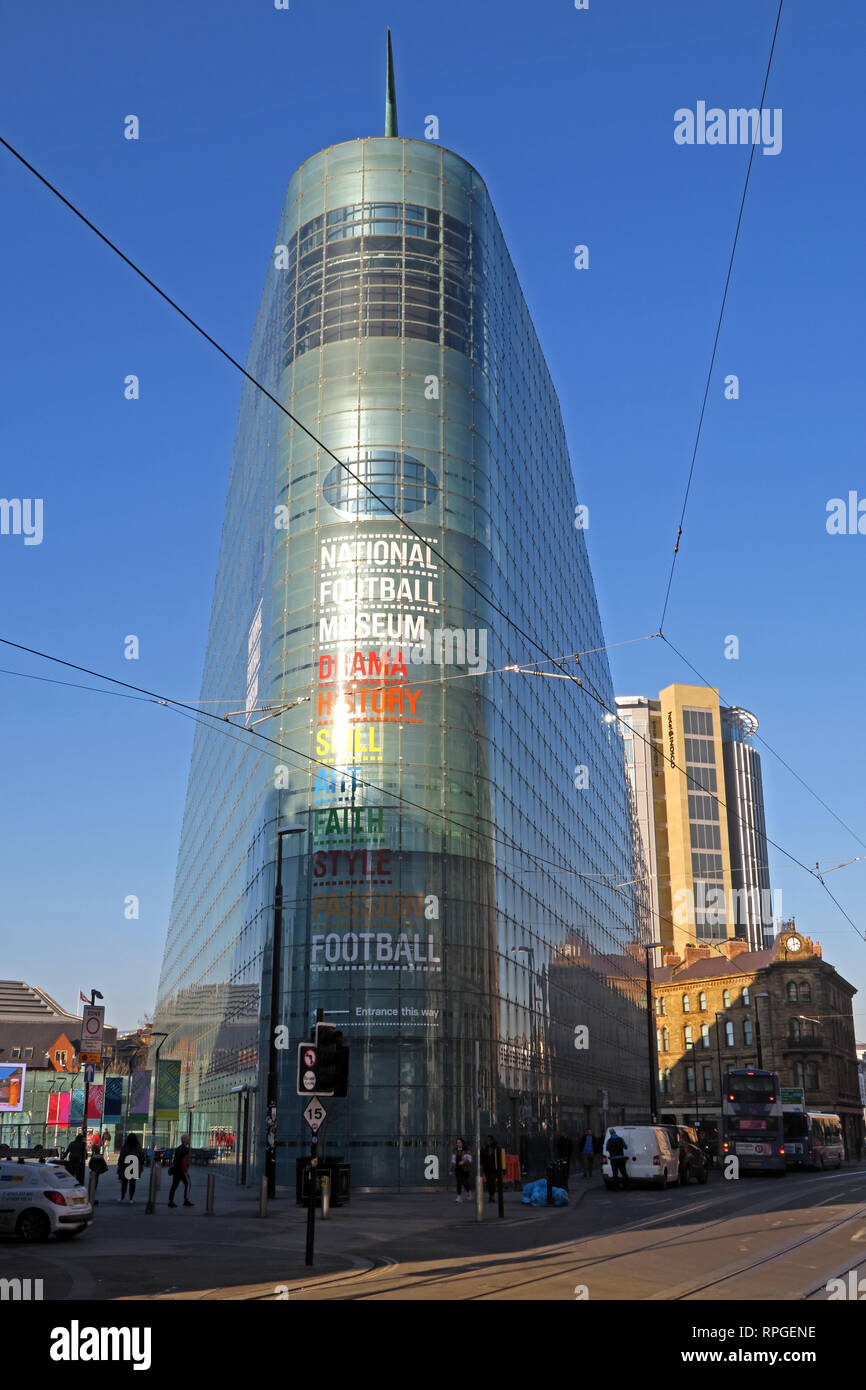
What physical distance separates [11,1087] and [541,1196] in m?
79.0

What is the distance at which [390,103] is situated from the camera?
52688 mm

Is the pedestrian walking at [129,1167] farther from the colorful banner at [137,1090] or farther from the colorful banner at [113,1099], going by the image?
the colorful banner at [137,1090]

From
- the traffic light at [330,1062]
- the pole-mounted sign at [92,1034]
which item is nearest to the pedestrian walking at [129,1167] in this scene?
the pole-mounted sign at [92,1034]

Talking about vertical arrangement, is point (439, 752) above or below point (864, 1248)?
above

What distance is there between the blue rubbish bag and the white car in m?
11.6

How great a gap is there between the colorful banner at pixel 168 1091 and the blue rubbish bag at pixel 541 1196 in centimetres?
955

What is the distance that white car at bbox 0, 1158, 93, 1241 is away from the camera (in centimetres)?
2100

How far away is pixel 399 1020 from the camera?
3872 centimetres

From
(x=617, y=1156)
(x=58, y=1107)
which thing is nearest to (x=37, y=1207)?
→ (x=617, y=1156)

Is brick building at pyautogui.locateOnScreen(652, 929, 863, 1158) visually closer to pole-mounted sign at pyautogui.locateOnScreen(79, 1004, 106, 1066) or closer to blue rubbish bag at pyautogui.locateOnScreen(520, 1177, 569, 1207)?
blue rubbish bag at pyautogui.locateOnScreen(520, 1177, 569, 1207)

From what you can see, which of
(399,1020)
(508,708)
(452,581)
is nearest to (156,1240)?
(399,1020)

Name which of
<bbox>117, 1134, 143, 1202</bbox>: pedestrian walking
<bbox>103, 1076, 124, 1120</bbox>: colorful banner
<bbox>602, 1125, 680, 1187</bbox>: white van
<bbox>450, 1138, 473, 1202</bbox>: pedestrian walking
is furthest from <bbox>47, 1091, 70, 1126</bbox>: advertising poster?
<bbox>450, 1138, 473, 1202</bbox>: pedestrian walking
